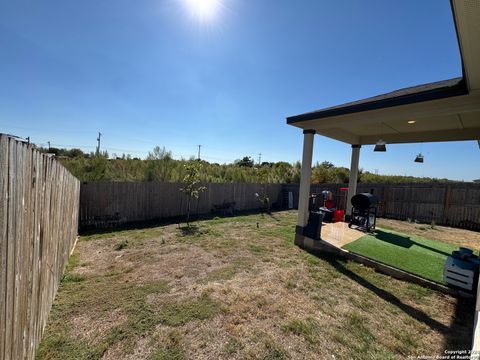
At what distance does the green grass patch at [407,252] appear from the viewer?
4.20 m

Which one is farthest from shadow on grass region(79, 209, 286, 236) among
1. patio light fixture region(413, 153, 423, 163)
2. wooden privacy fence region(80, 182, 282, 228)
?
patio light fixture region(413, 153, 423, 163)

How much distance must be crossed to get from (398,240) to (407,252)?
3.53 ft

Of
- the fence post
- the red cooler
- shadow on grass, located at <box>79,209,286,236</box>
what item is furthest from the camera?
the fence post

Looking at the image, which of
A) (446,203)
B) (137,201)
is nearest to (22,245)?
(137,201)

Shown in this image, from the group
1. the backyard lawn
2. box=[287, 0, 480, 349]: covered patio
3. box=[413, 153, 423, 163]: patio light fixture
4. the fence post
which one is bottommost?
the backyard lawn

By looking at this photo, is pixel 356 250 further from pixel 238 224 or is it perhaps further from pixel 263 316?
pixel 238 224

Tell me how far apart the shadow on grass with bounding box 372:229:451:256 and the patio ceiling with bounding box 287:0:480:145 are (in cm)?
304

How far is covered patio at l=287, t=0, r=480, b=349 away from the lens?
236 cm

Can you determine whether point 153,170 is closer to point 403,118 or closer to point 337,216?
point 337,216

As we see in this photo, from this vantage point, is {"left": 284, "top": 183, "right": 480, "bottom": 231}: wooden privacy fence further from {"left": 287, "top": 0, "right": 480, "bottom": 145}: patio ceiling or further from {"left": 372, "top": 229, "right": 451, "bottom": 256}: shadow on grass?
{"left": 372, "top": 229, "right": 451, "bottom": 256}: shadow on grass

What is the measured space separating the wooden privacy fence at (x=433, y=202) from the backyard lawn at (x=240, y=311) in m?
7.95

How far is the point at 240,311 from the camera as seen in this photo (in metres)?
2.88

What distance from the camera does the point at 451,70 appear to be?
4992 millimetres

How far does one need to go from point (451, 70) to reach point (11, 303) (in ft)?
26.5
